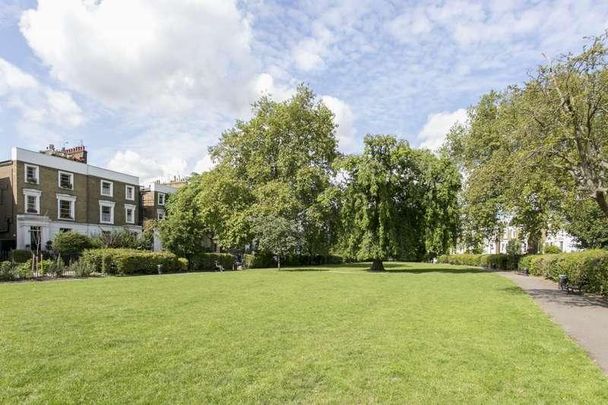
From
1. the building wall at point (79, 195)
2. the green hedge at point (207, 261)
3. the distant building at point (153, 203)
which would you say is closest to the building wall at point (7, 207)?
the building wall at point (79, 195)

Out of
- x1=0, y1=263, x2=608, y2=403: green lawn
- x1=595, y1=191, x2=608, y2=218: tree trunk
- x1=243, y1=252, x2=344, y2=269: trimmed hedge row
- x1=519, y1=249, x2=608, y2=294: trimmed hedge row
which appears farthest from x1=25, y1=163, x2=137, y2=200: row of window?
x1=595, y1=191, x2=608, y2=218: tree trunk

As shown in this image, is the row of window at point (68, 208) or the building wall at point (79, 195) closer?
the building wall at point (79, 195)

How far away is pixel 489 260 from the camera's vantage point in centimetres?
4366

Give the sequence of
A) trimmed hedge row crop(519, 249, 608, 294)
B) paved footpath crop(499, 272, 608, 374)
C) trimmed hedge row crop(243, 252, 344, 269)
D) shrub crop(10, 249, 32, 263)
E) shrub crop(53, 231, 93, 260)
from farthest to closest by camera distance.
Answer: trimmed hedge row crop(243, 252, 344, 269)
shrub crop(53, 231, 93, 260)
shrub crop(10, 249, 32, 263)
trimmed hedge row crop(519, 249, 608, 294)
paved footpath crop(499, 272, 608, 374)

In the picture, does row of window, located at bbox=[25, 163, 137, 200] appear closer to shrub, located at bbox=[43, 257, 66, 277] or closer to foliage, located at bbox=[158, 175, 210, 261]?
foliage, located at bbox=[158, 175, 210, 261]

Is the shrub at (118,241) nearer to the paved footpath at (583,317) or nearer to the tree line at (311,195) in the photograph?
the tree line at (311,195)

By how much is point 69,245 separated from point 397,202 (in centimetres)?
2366

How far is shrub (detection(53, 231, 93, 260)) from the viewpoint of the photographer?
107 ft

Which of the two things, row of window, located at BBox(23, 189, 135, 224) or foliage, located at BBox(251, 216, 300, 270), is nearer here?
foliage, located at BBox(251, 216, 300, 270)

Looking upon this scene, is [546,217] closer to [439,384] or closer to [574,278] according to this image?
[574,278]

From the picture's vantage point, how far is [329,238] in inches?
1583

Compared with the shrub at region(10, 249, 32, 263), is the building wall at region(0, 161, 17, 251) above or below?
above

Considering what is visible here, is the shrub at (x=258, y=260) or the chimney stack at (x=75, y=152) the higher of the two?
the chimney stack at (x=75, y=152)

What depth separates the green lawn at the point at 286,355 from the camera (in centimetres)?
543
